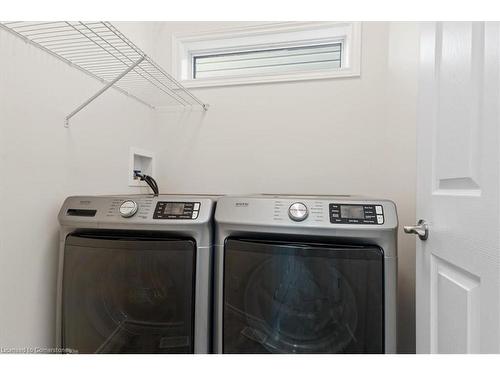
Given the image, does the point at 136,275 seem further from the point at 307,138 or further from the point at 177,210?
the point at 307,138

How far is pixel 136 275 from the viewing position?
1.04 meters

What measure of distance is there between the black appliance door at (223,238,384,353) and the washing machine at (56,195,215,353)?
12 centimetres

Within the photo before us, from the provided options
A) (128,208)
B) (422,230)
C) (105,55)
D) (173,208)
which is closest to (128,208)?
(128,208)

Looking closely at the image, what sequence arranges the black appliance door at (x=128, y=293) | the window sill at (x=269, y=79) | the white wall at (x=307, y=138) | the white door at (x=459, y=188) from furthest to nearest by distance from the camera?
the window sill at (x=269, y=79)
the white wall at (x=307, y=138)
the black appliance door at (x=128, y=293)
the white door at (x=459, y=188)

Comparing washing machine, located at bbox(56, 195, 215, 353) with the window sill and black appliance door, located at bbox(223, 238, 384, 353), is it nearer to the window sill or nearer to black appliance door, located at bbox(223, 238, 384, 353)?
black appliance door, located at bbox(223, 238, 384, 353)

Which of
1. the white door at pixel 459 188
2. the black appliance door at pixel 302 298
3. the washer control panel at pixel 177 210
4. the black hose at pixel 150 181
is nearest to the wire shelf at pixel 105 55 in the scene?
the black hose at pixel 150 181

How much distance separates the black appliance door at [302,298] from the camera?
0.92 m

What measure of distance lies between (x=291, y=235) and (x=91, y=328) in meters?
0.85

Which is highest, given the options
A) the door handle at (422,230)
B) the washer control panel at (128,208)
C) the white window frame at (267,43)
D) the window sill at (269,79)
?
the white window frame at (267,43)

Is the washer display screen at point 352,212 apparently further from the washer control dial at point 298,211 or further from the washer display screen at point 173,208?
the washer display screen at point 173,208

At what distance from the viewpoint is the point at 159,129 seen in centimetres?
191

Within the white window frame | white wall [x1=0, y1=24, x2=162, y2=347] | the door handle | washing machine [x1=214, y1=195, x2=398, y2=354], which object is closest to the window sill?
the white window frame

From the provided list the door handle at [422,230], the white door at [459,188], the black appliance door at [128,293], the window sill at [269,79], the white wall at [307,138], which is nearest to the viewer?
the white door at [459,188]
